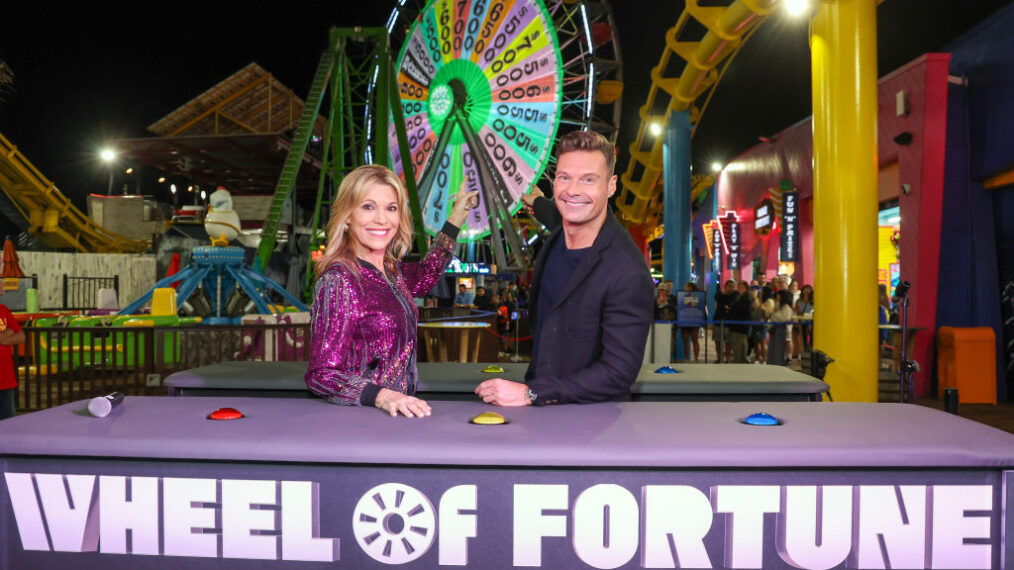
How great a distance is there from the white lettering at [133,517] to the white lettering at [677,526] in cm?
128

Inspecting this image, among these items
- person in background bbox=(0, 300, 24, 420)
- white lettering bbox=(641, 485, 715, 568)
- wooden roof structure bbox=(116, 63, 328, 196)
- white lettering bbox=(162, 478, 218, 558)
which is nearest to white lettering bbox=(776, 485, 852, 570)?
white lettering bbox=(641, 485, 715, 568)

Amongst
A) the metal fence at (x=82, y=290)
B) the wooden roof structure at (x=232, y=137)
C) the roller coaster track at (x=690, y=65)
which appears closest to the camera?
the roller coaster track at (x=690, y=65)

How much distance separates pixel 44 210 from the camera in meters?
25.4

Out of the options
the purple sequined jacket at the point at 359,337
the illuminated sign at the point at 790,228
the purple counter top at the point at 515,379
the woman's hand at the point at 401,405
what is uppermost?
the illuminated sign at the point at 790,228

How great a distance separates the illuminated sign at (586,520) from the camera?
1.65m

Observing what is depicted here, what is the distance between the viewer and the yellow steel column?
22.3 ft

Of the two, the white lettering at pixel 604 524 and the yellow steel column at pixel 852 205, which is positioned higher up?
the yellow steel column at pixel 852 205

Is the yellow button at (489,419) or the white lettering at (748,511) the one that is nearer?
the white lettering at (748,511)

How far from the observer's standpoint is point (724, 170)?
26.2 metres

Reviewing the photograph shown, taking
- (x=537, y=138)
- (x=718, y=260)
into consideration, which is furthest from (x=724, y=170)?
(x=537, y=138)

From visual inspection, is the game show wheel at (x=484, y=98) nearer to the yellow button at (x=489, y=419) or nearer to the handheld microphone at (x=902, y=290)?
the handheld microphone at (x=902, y=290)

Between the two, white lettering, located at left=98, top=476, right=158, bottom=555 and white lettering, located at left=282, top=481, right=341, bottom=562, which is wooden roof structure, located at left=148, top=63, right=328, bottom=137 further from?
white lettering, located at left=282, top=481, right=341, bottom=562

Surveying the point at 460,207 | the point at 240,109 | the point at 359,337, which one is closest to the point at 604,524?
the point at 359,337

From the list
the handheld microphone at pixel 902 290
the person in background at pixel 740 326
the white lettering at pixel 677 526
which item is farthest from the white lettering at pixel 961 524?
the person in background at pixel 740 326
